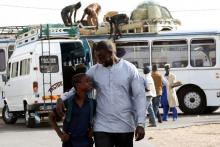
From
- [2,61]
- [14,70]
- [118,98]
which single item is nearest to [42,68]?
[14,70]

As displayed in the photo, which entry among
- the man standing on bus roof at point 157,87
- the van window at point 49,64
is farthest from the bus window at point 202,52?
the van window at point 49,64

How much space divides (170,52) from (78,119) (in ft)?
54.9

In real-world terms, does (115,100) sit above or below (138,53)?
below

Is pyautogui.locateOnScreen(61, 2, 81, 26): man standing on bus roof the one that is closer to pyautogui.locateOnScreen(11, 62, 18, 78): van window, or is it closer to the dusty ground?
pyautogui.locateOnScreen(11, 62, 18, 78): van window

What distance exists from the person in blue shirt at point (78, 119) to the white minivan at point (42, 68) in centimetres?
1037

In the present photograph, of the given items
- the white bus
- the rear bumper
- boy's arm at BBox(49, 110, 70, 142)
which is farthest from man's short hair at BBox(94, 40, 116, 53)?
the white bus

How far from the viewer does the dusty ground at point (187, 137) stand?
13240 mm

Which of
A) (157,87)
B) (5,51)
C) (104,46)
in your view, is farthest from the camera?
(5,51)

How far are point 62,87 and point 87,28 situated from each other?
597 centimetres

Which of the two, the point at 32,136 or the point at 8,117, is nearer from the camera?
the point at 32,136

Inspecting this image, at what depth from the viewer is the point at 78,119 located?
674 centimetres

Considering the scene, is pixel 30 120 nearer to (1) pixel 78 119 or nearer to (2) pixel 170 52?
(2) pixel 170 52

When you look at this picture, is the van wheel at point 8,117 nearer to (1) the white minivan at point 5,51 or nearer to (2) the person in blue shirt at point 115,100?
(1) the white minivan at point 5,51

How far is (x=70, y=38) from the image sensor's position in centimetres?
1861
